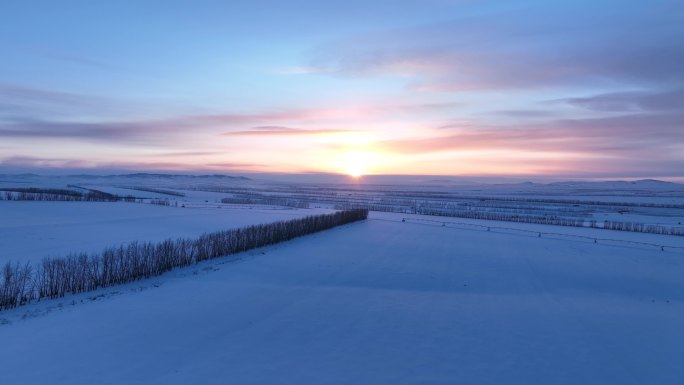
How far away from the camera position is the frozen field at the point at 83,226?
23.1m

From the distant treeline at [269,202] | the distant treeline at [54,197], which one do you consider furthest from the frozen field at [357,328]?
the distant treeline at [54,197]

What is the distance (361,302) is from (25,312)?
9.98 m

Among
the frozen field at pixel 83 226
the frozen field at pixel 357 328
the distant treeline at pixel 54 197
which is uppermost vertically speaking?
the distant treeline at pixel 54 197

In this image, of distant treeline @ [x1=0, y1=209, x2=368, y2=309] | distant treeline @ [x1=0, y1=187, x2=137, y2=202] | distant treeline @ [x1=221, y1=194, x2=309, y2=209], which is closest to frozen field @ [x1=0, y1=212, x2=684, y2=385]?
distant treeline @ [x1=0, y1=209, x2=368, y2=309]

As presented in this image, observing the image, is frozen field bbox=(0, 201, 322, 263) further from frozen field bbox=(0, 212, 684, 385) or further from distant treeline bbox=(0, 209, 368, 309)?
frozen field bbox=(0, 212, 684, 385)

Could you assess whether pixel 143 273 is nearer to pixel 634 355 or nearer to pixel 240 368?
pixel 240 368

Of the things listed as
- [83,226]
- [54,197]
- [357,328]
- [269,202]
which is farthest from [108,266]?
[269,202]

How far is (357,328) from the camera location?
11.9 m

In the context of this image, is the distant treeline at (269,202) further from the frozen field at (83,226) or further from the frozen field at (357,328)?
the frozen field at (357,328)

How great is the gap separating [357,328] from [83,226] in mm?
28436

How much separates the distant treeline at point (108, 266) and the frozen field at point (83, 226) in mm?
4140

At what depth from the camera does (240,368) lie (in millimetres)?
9164

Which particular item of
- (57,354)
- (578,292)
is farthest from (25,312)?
(578,292)

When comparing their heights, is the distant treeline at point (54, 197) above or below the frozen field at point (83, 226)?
above
